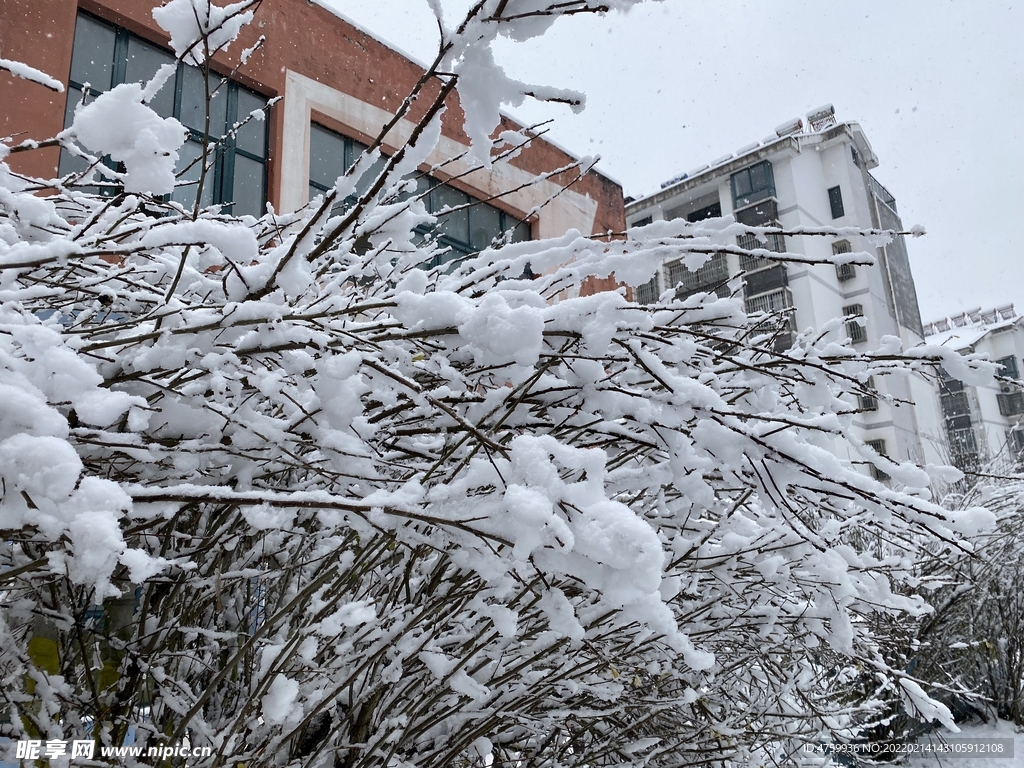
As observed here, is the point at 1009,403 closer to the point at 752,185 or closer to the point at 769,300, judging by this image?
the point at 769,300

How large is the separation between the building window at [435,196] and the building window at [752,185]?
2845cm

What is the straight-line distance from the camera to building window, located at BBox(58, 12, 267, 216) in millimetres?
5637

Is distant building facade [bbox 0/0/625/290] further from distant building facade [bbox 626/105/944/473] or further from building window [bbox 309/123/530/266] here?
distant building facade [bbox 626/105/944/473]

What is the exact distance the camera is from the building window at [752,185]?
33.9 metres

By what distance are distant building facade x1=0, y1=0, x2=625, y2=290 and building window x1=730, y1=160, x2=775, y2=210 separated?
2822cm

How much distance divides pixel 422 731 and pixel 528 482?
4.36 feet

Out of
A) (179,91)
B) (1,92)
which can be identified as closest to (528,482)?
(1,92)

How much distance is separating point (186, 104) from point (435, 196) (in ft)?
9.16

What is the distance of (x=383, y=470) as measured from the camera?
5.59 ft

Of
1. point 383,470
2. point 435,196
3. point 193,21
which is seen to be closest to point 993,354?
point 435,196

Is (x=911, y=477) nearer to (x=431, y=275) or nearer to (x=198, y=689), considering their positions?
(x=431, y=275)

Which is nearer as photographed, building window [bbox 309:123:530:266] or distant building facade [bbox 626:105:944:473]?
building window [bbox 309:123:530:266]

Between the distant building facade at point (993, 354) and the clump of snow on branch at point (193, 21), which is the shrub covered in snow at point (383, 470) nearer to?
the clump of snow on branch at point (193, 21)

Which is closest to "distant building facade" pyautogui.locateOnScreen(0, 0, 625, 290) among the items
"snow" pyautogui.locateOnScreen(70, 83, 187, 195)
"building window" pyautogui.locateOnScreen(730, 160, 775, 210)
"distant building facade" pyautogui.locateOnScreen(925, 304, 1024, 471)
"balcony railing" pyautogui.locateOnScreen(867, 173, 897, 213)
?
"snow" pyautogui.locateOnScreen(70, 83, 187, 195)
